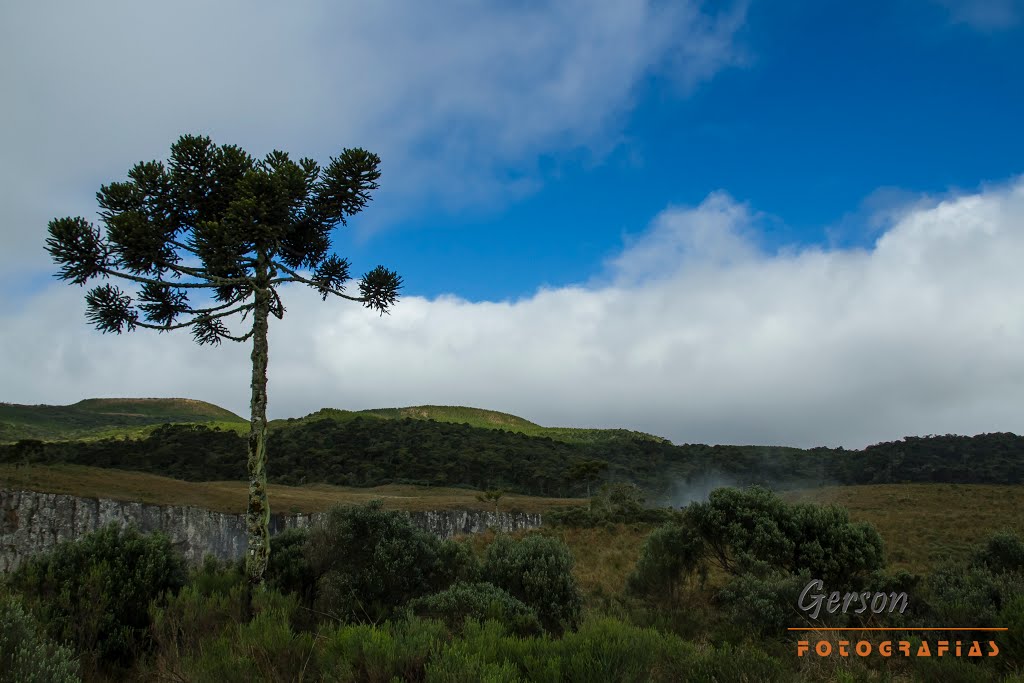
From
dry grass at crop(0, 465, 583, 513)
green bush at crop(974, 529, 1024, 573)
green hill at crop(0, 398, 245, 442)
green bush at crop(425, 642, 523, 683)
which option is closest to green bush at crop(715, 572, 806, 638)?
green bush at crop(974, 529, 1024, 573)

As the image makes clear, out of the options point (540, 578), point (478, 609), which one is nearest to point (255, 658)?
point (478, 609)

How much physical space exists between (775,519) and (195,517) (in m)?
28.6

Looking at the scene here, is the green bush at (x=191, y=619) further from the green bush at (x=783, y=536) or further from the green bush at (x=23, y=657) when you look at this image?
the green bush at (x=783, y=536)

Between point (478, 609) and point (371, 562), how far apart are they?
4.02m

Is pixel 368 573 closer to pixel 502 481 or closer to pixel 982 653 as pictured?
pixel 982 653

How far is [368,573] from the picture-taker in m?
10.7

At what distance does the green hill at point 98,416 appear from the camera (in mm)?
93750

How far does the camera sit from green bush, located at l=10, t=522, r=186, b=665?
750 centimetres

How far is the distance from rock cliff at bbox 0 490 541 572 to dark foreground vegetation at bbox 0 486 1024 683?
9.63 metres

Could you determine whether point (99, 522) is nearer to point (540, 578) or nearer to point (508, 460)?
point (540, 578)

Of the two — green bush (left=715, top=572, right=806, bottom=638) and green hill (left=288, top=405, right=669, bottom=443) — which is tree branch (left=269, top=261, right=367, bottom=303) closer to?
green bush (left=715, top=572, right=806, bottom=638)

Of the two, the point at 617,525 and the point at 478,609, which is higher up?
the point at 478,609

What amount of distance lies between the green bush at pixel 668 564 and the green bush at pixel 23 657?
13.2 metres

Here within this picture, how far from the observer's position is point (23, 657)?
4.44 meters
